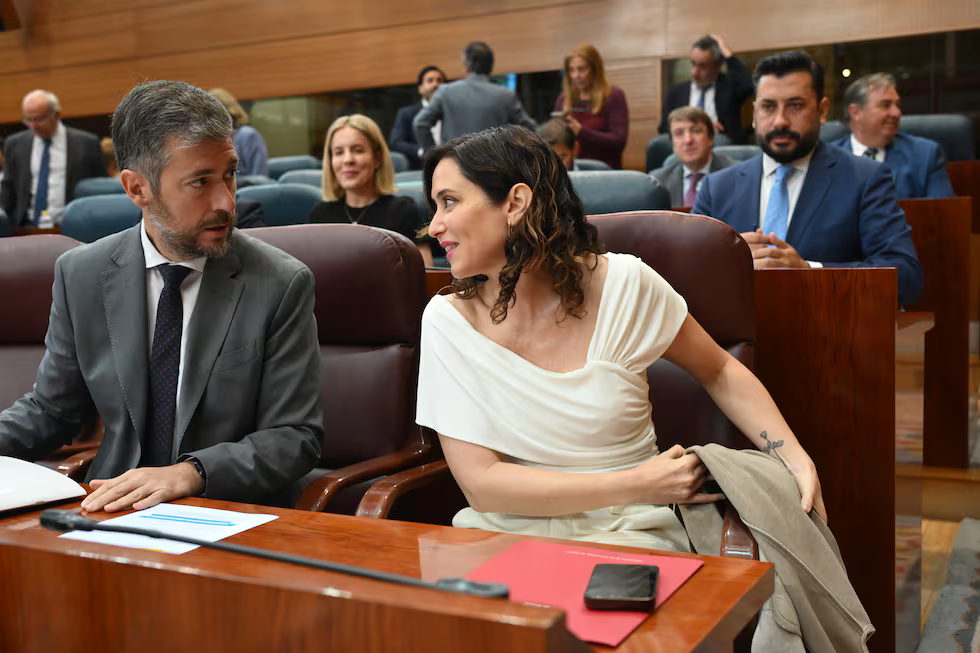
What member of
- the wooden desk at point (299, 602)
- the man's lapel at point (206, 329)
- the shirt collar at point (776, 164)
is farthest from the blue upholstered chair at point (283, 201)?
the wooden desk at point (299, 602)

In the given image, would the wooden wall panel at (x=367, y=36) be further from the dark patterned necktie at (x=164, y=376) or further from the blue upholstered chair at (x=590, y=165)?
the dark patterned necktie at (x=164, y=376)

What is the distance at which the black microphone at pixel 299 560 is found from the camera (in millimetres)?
656

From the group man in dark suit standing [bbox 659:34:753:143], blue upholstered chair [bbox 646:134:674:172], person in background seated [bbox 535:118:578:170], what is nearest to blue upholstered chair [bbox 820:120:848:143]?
man in dark suit standing [bbox 659:34:753:143]

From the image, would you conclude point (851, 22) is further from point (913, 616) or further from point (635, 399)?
point (635, 399)

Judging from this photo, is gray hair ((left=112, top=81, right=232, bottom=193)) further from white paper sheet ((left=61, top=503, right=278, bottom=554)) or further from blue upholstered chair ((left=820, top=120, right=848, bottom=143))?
blue upholstered chair ((left=820, top=120, right=848, bottom=143))

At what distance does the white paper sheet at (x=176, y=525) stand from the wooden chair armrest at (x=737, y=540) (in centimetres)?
56

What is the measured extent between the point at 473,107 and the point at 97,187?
6.61 ft

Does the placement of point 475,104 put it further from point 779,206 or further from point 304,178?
point 779,206

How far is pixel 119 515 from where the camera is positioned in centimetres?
104

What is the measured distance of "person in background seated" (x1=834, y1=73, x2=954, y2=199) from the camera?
352 centimetres

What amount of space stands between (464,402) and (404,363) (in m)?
0.39

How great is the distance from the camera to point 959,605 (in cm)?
204

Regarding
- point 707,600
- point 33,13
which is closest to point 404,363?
point 707,600

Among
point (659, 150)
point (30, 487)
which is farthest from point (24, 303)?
point (659, 150)
